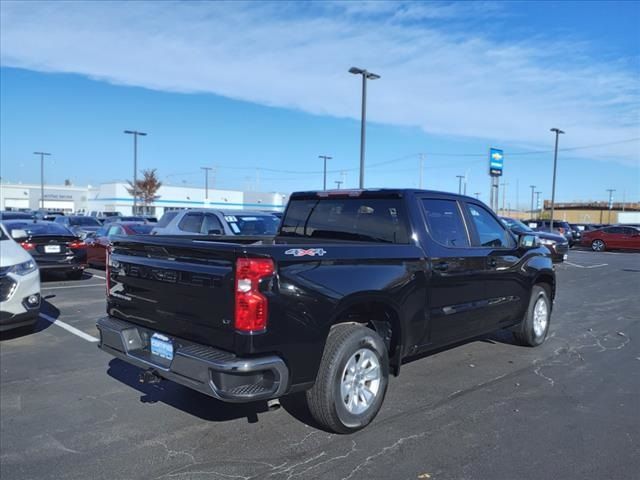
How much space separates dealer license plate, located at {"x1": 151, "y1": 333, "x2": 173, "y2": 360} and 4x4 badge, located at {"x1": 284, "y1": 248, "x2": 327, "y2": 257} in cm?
116

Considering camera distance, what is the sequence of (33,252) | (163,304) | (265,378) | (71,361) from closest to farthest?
(265,378)
(163,304)
(71,361)
(33,252)

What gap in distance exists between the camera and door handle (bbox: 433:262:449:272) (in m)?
4.97

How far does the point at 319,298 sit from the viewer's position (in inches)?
151

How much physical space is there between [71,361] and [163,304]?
2867mm

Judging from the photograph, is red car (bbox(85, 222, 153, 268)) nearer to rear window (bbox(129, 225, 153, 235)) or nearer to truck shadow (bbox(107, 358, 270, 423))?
rear window (bbox(129, 225, 153, 235))

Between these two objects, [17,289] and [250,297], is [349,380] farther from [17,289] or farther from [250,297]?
[17,289]

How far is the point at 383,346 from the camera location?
4.42 m

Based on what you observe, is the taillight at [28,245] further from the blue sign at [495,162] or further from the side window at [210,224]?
the blue sign at [495,162]

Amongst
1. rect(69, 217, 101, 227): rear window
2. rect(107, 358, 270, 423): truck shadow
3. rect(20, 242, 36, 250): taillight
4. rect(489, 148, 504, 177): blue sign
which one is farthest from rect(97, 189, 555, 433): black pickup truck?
rect(489, 148, 504, 177): blue sign

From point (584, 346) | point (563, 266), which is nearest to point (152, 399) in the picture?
point (584, 346)

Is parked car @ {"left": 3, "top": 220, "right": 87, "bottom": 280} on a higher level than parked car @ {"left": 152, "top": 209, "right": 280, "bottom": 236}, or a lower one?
lower

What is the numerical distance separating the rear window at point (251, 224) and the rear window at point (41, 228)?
14.6 ft

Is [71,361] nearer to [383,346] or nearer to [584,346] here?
[383,346]

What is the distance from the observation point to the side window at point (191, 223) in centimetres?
1212
